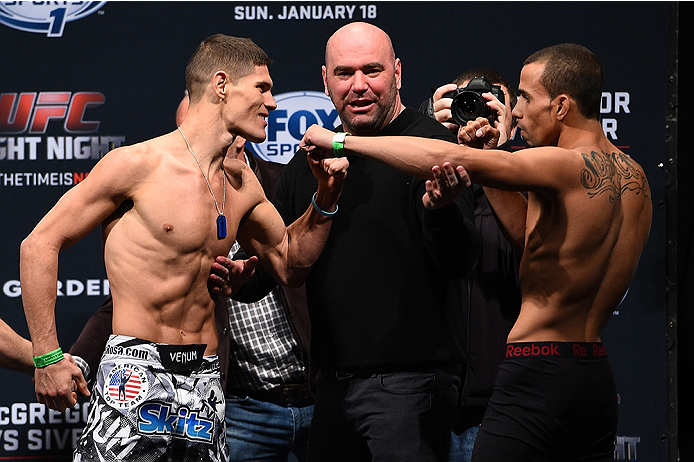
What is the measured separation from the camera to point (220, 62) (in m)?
2.59

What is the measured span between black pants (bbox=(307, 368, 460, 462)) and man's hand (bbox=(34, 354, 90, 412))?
2.62 feet

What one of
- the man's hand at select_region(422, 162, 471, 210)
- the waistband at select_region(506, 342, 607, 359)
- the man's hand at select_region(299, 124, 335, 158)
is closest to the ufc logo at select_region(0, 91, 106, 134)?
the man's hand at select_region(299, 124, 335, 158)

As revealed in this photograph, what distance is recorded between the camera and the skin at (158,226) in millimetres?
2324

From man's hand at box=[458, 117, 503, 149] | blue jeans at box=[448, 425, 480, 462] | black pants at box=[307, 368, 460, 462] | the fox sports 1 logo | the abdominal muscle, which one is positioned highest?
the fox sports 1 logo

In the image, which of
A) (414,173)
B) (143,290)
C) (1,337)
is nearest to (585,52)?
(414,173)

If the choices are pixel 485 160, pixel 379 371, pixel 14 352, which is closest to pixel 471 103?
pixel 485 160

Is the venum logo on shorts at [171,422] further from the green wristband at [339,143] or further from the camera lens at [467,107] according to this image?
the camera lens at [467,107]

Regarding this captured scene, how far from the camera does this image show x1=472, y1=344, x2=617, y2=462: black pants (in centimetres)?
235

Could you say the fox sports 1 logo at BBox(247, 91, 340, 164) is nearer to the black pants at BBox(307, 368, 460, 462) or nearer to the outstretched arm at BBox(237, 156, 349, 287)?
the outstretched arm at BBox(237, 156, 349, 287)

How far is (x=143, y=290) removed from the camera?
2.35 metres

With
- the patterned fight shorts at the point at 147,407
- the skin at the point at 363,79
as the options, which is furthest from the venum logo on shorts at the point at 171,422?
the skin at the point at 363,79

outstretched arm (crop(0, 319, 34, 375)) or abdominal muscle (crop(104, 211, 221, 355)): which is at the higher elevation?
abdominal muscle (crop(104, 211, 221, 355))

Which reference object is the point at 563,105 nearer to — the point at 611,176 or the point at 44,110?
the point at 611,176

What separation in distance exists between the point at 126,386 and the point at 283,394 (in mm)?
1163
